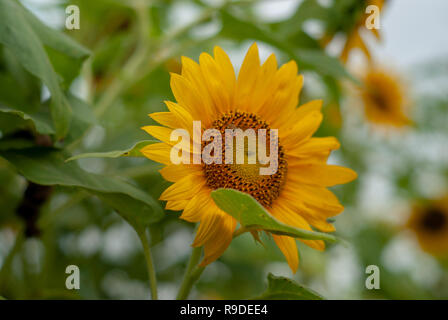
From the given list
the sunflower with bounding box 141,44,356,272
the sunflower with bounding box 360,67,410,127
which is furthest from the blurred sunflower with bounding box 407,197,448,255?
the sunflower with bounding box 141,44,356,272

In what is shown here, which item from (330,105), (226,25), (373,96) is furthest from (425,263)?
(226,25)

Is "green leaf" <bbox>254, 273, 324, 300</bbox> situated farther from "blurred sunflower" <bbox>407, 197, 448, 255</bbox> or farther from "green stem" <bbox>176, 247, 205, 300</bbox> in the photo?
"blurred sunflower" <bbox>407, 197, 448, 255</bbox>

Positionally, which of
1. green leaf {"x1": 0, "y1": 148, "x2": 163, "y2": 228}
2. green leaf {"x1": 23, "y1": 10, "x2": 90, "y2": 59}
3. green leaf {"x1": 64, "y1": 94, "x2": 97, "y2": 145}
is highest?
green leaf {"x1": 23, "y1": 10, "x2": 90, "y2": 59}

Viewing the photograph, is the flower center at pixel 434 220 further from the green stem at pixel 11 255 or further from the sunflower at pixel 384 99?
the green stem at pixel 11 255

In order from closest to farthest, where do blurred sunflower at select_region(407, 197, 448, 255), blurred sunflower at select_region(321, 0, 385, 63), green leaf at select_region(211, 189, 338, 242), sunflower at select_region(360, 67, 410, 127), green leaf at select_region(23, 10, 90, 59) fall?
green leaf at select_region(211, 189, 338, 242)
green leaf at select_region(23, 10, 90, 59)
blurred sunflower at select_region(321, 0, 385, 63)
sunflower at select_region(360, 67, 410, 127)
blurred sunflower at select_region(407, 197, 448, 255)

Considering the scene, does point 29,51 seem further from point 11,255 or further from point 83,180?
point 11,255
